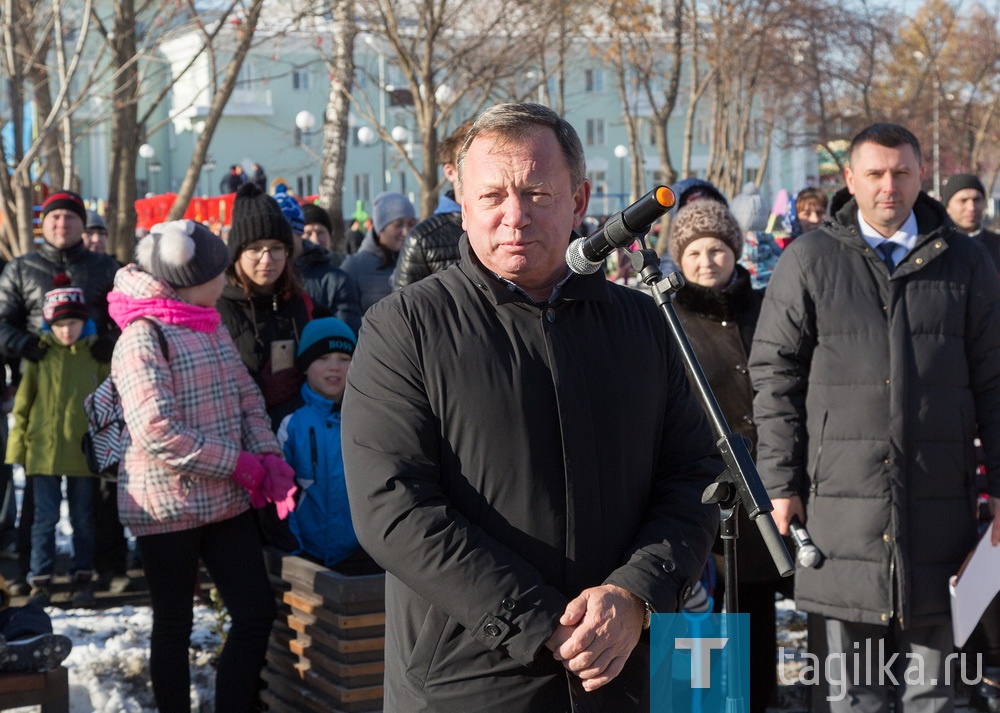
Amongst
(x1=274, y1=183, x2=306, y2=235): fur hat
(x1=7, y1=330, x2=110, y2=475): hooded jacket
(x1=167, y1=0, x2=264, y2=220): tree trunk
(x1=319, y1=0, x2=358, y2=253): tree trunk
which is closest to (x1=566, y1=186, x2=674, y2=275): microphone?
(x1=274, y1=183, x2=306, y2=235): fur hat

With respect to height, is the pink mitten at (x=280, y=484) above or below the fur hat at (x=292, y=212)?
below

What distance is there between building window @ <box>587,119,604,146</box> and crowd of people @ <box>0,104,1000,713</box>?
57331 mm

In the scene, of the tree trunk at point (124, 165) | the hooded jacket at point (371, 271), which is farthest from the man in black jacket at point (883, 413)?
the tree trunk at point (124, 165)

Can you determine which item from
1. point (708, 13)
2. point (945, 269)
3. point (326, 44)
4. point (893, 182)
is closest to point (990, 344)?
point (945, 269)

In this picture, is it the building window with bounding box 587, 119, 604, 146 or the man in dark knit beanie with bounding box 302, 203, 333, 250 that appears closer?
the man in dark knit beanie with bounding box 302, 203, 333, 250

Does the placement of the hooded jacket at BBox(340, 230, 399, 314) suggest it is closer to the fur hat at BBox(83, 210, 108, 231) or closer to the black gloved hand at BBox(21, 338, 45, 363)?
the black gloved hand at BBox(21, 338, 45, 363)

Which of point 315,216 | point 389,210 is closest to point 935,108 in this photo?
point 315,216

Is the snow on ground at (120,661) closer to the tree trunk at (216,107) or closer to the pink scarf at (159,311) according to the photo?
the pink scarf at (159,311)

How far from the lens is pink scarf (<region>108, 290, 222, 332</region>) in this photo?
4.84 meters

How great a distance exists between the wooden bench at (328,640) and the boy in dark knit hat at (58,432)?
293 centimetres

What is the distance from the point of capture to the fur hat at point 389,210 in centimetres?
873

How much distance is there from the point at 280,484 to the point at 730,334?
1.99 metres

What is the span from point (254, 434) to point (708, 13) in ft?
61.2

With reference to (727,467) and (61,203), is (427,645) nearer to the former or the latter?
(727,467)
